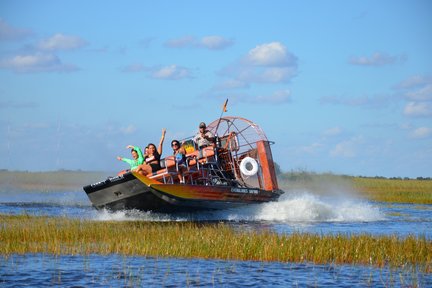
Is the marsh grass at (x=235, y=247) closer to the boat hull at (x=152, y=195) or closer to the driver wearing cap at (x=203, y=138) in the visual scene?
the boat hull at (x=152, y=195)

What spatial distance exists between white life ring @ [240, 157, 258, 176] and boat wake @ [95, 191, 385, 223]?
130cm

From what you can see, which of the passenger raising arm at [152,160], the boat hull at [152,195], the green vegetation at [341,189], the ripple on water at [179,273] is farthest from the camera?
the green vegetation at [341,189]

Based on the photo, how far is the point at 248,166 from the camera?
96.5 ft

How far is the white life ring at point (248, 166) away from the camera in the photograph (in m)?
29.2

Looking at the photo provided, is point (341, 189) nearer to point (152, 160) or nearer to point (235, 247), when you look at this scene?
point (152, 160)

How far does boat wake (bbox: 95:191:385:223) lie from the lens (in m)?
27.2

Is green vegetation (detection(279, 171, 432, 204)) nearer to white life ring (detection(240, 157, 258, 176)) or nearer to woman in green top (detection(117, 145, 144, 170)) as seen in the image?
white life ring (detection(240, 157, 258, 176))

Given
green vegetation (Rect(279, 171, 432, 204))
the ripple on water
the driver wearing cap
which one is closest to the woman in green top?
the driver wearing cap

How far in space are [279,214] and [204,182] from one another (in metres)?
4.26

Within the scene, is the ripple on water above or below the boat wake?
below

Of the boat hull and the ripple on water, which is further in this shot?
the boat hull

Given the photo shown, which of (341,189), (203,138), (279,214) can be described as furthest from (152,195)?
(341,189)

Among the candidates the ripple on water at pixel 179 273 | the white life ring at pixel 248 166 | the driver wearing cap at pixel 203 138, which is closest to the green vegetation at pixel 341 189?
the white life ring at pixel 248 166

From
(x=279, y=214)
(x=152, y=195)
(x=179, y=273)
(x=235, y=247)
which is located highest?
(x=152, y=195)
